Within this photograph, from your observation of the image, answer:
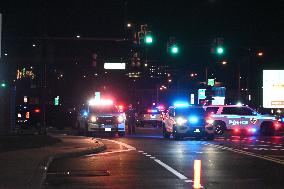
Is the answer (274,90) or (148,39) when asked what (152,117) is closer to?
(274,90)

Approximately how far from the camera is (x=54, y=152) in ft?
75.1

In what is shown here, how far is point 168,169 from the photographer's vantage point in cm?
1841

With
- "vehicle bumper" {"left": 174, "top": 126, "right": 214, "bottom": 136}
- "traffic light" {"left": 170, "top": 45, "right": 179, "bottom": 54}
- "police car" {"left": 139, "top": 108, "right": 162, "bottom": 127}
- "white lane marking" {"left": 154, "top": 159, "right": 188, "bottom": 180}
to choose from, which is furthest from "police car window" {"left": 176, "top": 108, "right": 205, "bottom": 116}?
"police car" {"left": 139, "top": 108, "right": 162, "bottom": 127}

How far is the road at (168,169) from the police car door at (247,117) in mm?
15841

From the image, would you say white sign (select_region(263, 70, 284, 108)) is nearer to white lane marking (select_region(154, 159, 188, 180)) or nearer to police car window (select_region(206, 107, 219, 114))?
police car window (select_region(206, 107, 219, 114))

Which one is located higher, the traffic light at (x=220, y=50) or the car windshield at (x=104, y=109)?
the traffic light at (x=220, y=50)

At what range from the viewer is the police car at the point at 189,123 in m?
36.1

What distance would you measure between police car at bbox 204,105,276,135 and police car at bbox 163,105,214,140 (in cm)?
586

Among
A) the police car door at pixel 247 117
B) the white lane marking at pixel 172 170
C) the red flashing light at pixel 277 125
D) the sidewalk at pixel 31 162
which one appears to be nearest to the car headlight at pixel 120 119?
the police car door at pixel 247 117

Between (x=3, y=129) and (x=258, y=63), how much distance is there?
8643cm

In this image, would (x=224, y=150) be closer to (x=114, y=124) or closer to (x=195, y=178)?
(x=195, y=178)

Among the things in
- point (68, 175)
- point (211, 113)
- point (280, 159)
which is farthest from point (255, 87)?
point (68, 175)

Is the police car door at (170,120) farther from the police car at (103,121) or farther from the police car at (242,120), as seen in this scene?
the police car at (242,120)

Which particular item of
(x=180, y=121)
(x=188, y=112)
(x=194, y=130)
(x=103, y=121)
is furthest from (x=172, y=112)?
(x=103, y=121)
